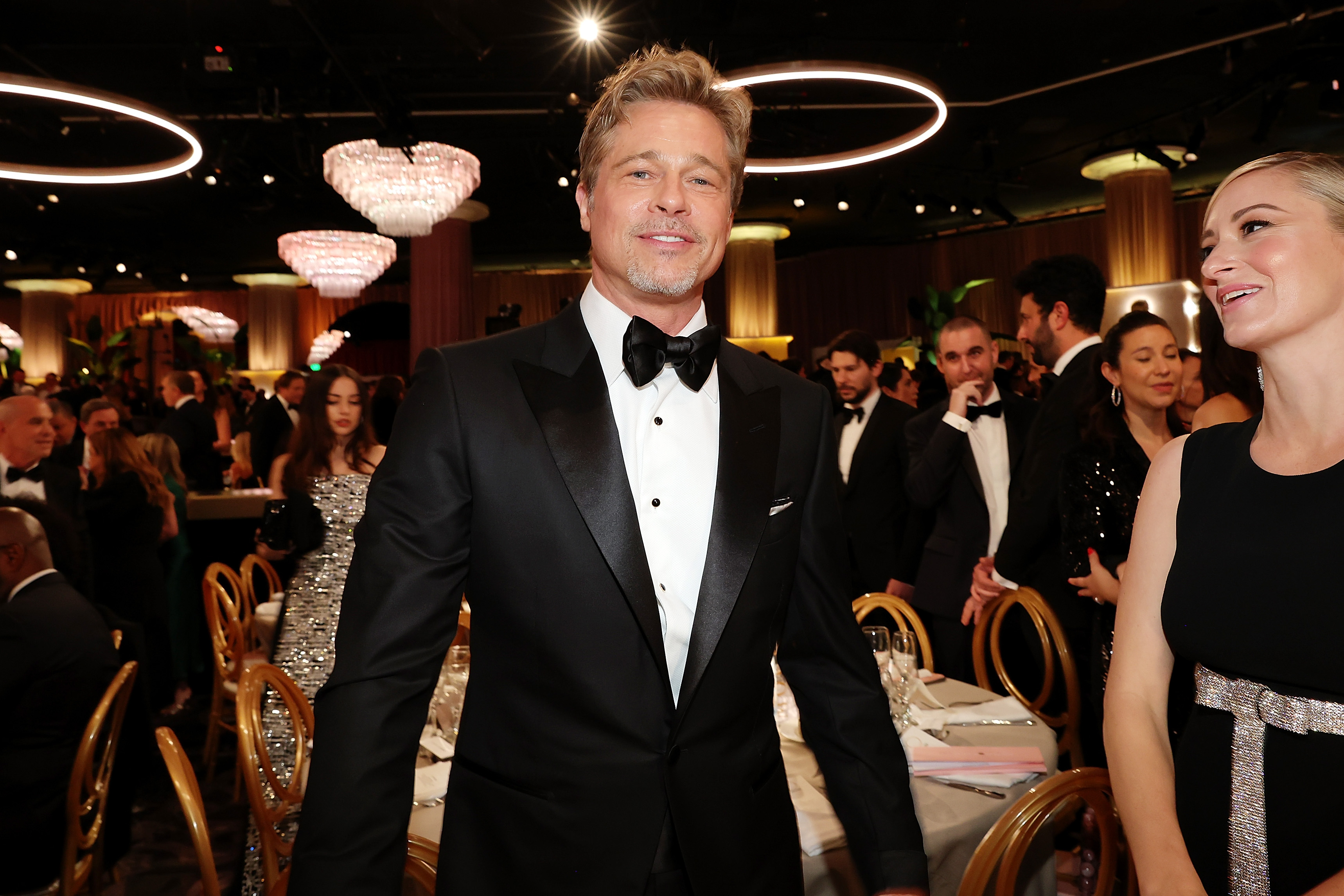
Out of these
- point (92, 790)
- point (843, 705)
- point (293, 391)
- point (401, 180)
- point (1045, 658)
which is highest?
point (401, 180)

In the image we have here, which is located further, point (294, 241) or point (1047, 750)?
point (294, 241)

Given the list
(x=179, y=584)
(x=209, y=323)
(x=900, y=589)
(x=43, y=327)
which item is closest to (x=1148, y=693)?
(x=900, y=589)

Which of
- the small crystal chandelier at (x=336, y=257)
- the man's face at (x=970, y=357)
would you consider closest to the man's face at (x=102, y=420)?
the small crystal chandelier at (x=336, y=257)

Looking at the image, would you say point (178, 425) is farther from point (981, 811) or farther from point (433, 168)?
point (981, 811)

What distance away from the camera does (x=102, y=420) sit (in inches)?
222

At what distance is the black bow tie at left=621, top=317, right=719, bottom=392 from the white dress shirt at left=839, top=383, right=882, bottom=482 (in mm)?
3288

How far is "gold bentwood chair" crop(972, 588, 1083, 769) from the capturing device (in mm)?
2826

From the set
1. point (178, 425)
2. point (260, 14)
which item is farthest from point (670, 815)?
point (178, 425)

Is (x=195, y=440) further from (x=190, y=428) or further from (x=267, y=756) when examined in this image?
(x=267, y=756)

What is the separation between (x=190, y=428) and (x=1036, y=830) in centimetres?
774

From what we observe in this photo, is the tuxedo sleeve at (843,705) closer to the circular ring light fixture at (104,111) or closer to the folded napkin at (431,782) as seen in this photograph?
the folded napkin at (431,782)

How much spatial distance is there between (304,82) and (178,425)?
2958 millimetres

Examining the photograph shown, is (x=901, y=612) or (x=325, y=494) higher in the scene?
(x=325, y=494)

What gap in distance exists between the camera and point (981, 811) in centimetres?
185
